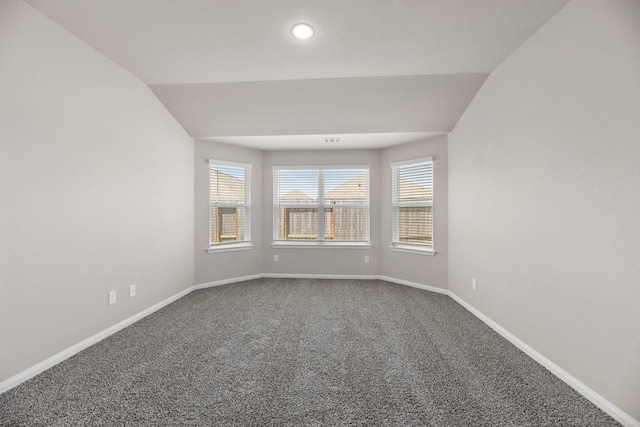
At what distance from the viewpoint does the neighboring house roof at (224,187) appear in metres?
4.18

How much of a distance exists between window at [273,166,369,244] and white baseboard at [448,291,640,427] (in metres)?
2.45

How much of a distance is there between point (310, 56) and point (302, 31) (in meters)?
0.36

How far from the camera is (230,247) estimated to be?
4.30 meters

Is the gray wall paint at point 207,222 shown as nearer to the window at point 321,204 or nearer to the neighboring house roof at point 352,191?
the window at point 321,204

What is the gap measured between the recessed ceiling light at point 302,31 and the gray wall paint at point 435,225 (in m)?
2.47

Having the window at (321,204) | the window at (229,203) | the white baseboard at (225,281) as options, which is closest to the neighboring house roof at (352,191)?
the window at (321,204)

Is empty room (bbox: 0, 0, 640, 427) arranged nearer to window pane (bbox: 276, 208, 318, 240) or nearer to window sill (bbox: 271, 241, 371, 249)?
window sill (bbox: 271, 241, 371, 249)

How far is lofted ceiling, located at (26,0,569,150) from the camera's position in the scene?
192cm

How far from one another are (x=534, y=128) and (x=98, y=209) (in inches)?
148

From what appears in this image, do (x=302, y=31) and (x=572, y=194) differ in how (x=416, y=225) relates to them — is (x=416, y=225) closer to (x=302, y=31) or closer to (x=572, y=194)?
(x=572, y=194)

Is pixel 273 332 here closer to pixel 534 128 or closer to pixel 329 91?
pixel 329 91

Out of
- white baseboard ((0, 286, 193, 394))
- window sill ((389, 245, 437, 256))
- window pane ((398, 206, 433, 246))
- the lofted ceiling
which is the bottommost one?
white baseboard ((0, 286, 193, 394))

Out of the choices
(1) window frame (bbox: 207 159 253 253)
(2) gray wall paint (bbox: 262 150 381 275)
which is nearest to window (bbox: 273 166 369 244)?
(2) gray wall paint (bbox: 262 150 381 275)

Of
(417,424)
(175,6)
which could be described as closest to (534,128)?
(417,424)
